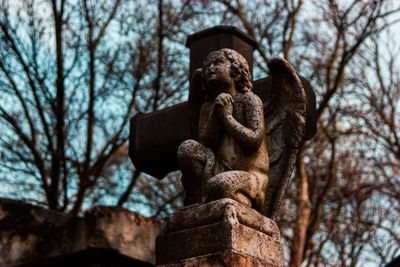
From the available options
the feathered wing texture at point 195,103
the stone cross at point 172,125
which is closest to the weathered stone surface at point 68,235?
the stone cross at point 172,125

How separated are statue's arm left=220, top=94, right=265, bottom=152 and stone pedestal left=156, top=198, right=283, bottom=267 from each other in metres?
0.45

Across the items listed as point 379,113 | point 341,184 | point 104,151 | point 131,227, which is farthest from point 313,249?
point 131,227

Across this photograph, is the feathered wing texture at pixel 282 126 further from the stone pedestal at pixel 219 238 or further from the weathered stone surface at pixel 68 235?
the weathered stone surface at pixel 68 235

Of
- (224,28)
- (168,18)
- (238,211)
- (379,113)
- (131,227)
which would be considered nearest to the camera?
(238,211)

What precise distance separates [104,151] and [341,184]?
6.59 meters

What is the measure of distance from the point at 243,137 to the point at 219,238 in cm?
72

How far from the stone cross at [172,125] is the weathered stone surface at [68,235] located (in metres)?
1.02

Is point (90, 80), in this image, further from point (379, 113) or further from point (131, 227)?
point (379, 113)

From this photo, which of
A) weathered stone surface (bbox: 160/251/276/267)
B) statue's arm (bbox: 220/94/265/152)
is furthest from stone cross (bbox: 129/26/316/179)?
weathered stone surface (bbox: 160/251/276/267)

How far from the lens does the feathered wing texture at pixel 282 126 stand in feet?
14.9

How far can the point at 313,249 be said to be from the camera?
1522 cm

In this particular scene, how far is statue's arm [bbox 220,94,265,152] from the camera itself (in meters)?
4.38

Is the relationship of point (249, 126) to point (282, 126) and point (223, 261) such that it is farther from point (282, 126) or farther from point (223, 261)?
point (223, 261)

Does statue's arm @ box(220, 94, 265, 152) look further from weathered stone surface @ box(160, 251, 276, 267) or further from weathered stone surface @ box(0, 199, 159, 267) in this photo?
weathered stone surface @ box(0, 199, 159, 267)
